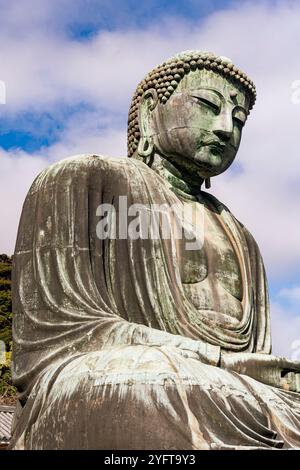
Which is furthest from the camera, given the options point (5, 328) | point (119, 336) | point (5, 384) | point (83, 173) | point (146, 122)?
point (5, 384)

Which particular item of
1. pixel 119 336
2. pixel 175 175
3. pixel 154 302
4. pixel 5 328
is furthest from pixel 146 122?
pixel 5 328

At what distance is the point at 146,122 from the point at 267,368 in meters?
2.64

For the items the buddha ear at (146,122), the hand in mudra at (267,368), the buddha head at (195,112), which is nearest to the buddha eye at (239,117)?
the buddha head at (195,112)

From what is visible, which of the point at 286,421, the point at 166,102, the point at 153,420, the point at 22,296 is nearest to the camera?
the point at 153,420

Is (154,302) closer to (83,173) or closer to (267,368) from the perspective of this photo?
(267,368)

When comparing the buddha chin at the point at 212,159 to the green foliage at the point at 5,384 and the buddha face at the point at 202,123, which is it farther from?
the green foliage at the point at 5,384

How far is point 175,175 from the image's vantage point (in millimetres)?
8727

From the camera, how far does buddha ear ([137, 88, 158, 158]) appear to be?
8.77 m

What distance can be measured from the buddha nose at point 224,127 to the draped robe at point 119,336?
660 mm

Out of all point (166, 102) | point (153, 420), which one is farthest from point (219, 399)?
point (166, 102)

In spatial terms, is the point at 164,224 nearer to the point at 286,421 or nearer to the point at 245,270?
the point at 245,270

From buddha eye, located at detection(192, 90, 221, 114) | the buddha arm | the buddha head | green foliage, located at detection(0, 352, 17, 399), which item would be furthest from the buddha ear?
green foliage, located at detection(0, 352, 17, 399)

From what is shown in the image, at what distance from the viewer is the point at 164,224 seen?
805 cm
